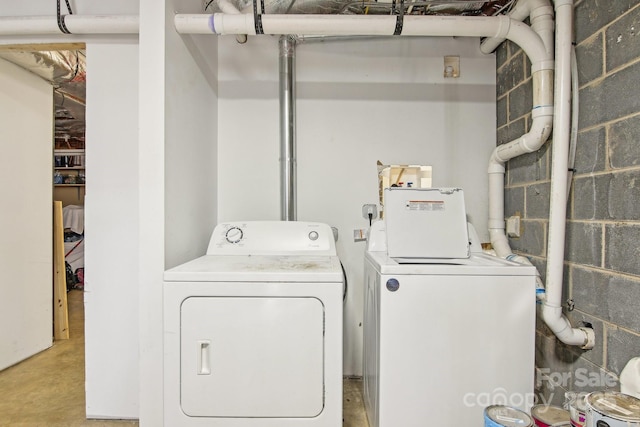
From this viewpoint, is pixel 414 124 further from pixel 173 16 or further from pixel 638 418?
pixel 638 418

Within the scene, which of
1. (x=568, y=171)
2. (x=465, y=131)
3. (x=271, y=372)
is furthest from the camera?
(x=465, y=131)

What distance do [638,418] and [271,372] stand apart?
111 centimetres

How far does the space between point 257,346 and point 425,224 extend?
3.29 ft

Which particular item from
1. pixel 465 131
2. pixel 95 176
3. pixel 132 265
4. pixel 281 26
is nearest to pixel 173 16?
pixel 281 26

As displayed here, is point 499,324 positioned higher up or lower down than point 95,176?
lower down

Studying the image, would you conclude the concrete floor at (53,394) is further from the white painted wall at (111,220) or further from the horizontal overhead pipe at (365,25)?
the horizontal overhead pipe at (365,25)

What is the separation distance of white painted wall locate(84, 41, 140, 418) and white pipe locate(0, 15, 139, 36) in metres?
0.18

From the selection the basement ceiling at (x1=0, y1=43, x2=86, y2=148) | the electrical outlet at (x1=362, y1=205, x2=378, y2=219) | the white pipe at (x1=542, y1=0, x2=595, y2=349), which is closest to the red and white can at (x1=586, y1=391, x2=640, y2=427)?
the white pipe at (x1=542, y1=0, x2=595, y2=349)

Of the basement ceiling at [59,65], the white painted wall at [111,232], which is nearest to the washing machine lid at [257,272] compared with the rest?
the white painted wall at [111,232]

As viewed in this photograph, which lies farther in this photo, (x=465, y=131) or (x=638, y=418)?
(x=465, y=131)

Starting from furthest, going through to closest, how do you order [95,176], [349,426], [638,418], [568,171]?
[95,176]
[349,426]
[568,171]
[638,418]

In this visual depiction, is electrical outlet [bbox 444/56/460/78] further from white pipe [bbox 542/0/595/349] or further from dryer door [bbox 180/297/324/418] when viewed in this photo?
dryer door [bbox 180/297/324/418]

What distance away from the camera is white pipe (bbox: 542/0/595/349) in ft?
4.42

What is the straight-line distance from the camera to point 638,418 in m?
0.82
